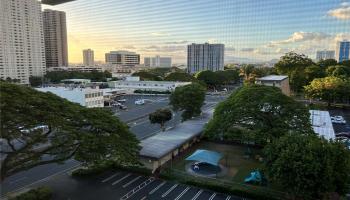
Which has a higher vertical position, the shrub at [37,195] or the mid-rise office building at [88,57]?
the mid-rise office building at [88,57]

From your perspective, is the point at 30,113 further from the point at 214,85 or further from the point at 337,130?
the point at 214,85

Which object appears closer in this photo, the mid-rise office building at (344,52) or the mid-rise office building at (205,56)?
the mid-rise office building at (344,52)

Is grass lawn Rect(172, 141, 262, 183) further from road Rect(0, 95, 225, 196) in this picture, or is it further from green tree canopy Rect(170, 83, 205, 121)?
road Rect(0, 95, 225, 196)

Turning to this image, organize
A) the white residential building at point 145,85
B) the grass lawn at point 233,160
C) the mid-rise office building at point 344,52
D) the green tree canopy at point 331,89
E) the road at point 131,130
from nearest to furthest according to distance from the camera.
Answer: the road at point 131,130, the grass lawn at point 233,160, the green tree canopy at point 331,89, the white residential building at point 145,85, the mid-rise office building at point 344,52

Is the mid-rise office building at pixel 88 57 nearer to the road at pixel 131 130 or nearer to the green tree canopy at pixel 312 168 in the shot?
the road at pixel 131 130

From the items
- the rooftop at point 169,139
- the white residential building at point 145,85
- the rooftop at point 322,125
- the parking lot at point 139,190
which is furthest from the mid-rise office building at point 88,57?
the parking lot at point 139,190

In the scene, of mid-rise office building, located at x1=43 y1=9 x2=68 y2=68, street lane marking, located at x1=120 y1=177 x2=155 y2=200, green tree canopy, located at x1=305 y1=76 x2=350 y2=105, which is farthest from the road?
mid-rise office building, located at x1=43 y1=9 x2=68 y2=68

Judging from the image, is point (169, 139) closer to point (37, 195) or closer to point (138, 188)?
point (138, 188)
